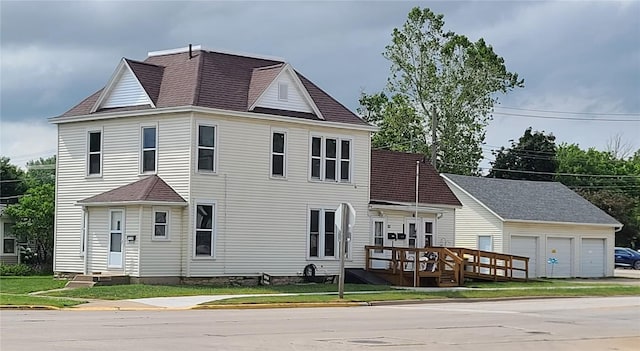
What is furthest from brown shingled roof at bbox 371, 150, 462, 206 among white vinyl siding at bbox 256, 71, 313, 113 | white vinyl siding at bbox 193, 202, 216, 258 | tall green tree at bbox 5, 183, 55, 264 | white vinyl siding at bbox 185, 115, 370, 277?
tall green tree at bbox 5, 183, 55, 264

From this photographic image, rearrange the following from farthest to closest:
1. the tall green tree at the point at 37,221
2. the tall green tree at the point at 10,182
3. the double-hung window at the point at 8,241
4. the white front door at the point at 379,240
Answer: the tall green tree at the point at 10,182, the double-hung window at the point at 8,241, the tall green tree at the point at 37,221, the white front door at the point at 379,240

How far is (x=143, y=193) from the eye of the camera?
36906mm

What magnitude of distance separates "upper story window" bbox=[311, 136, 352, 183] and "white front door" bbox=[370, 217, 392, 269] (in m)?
2.63

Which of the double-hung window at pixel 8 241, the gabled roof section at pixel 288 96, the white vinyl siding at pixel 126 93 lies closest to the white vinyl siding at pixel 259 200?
the gabled roof section at pixel 288 96

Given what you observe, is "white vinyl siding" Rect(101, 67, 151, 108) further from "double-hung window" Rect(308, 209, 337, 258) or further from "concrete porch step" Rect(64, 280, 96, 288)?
"double-hung window" Rect(308, 209, 337, 258)

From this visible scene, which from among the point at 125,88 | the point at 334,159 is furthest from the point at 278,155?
the point at 125,88

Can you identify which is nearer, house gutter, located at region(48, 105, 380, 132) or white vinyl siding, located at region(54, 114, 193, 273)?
→ house gutter, located at region(48, 105, 380, 132)

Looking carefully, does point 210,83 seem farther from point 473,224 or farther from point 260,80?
point 473,224

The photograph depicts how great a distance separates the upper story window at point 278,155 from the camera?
40031 millimetres

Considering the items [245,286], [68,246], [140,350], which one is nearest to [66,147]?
[68,246]

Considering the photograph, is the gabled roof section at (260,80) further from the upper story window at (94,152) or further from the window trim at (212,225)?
the upper story window at (94,152)

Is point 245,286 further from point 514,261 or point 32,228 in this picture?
point 514,261

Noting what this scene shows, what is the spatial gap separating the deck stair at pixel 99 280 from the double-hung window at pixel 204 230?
2.89 meters

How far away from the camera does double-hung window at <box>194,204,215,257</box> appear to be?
38062mm
